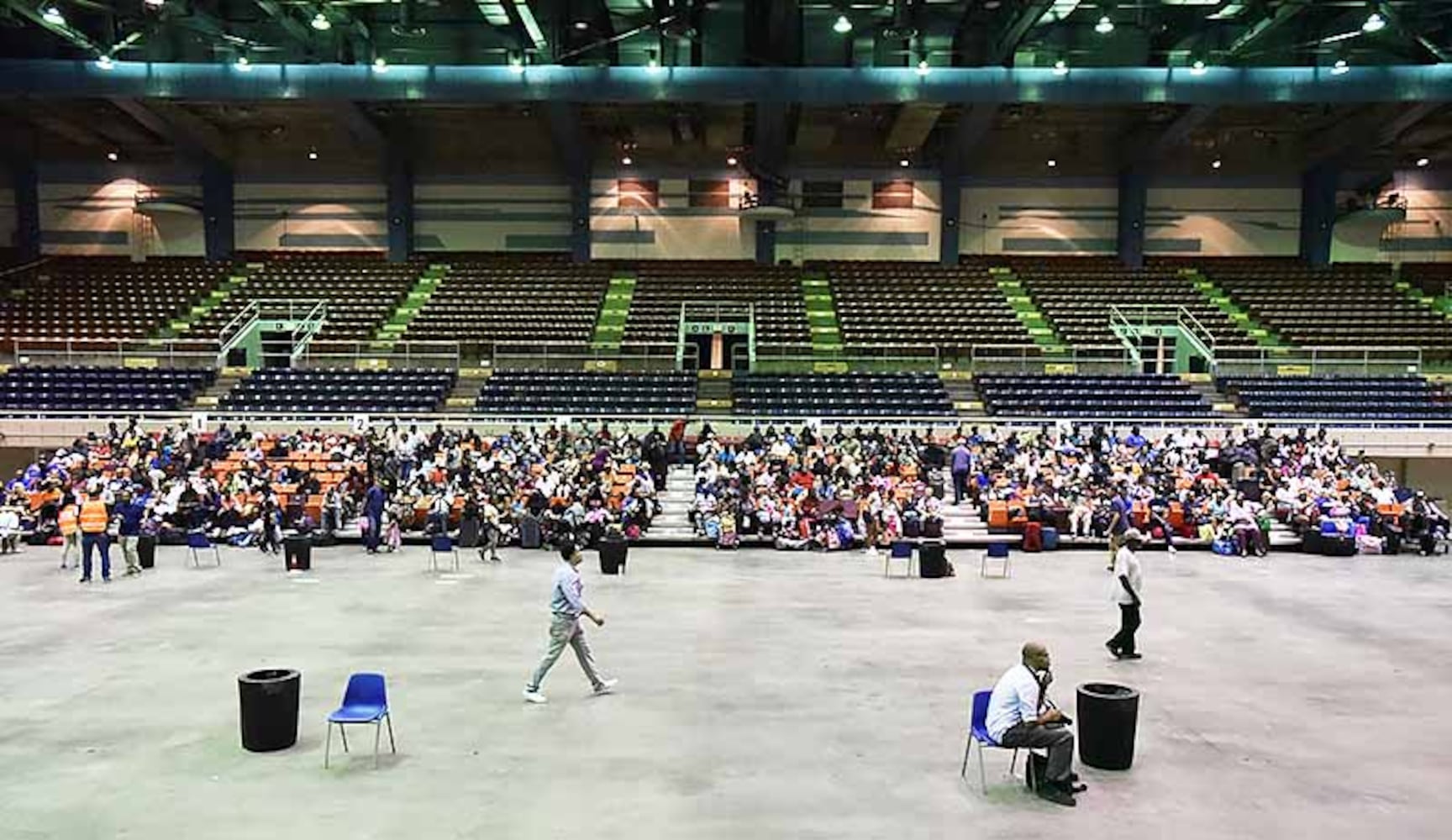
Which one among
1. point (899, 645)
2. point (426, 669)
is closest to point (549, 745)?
point (426, 669)

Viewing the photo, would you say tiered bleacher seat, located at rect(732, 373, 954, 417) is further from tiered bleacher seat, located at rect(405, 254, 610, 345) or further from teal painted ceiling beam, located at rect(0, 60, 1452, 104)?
teal painted ceiling beam, located at rect(0, 60, 1452, 104)

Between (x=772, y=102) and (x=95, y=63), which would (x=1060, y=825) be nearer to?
(x=772, y=102)

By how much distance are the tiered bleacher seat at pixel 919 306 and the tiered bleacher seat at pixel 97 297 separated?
21.8 meters

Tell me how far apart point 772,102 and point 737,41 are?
2.28m

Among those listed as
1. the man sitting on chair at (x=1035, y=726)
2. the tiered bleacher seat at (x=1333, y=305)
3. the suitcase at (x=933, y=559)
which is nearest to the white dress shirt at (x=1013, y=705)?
the man sitting on chair at (x=1035, y=726)

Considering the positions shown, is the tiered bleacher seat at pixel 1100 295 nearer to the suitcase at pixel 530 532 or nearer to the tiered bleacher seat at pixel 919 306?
the tiered bleacher seat at pixel 919 306

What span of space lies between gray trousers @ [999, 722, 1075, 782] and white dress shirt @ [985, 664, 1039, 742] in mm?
48

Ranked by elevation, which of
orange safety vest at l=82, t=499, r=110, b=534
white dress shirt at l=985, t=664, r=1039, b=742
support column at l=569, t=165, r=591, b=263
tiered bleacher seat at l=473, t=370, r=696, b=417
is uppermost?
support column at l=569, t=165, r=591, b=263

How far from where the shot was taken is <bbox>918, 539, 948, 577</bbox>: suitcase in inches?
593

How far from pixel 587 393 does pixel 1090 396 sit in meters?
13.2

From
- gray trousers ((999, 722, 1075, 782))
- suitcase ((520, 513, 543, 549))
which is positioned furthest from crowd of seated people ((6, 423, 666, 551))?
gray trousers ((999, 722, 1075, 782))

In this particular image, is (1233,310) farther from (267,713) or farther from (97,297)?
(97,297)

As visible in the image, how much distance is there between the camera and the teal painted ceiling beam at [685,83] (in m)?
28.7

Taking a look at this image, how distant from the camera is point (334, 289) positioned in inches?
1348
